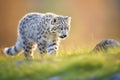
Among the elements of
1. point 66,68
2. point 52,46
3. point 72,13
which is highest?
point 72,13

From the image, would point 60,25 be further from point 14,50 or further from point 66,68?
point 66,68

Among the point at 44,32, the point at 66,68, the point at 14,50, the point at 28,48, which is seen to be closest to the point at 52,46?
the point at 44,32

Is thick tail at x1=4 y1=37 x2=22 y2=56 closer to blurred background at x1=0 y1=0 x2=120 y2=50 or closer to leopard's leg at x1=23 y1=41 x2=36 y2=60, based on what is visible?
leopard's leg at x1=23 y1=41 x2=36 y2=60

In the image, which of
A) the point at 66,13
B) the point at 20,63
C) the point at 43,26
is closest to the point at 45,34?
the point at 43,26

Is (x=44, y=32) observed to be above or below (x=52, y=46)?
above

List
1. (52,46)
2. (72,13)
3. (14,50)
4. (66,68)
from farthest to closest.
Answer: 1. (72,13)
2. (14,50)
3. (52,46)
4. (66,68)

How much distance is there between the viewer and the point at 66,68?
12758 mm

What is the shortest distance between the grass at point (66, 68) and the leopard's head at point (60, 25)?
3857 mm

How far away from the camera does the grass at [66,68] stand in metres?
12.3

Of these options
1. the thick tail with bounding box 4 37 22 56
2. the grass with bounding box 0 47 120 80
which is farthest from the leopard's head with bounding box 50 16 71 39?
the grass with bounding box 0 47 120 80

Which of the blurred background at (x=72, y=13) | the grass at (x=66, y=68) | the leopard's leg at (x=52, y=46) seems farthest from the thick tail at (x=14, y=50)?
the blurred background at (x=72, y=13)

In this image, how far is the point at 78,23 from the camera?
3850cm

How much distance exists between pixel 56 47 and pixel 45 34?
381mm

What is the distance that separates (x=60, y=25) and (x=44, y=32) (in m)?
0.36
